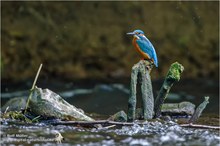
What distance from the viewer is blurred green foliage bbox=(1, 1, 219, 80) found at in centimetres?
1073

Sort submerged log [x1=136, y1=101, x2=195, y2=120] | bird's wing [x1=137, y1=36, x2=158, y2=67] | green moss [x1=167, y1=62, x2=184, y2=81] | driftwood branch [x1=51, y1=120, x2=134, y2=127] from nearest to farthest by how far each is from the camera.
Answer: driftwood branch [x1=51, y1=120, x2=134, y2=127] → green moss [x1=167, y1=62, x2=184, y2=81] → bird's wing [x1=137, y1=36, x2=158, y2=67] → submerged log [x1=136, y1=101, x2=195, y2=120]

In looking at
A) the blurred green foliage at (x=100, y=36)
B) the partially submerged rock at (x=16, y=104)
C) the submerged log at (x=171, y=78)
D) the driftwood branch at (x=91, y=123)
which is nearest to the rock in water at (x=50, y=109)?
the driftwood branch at (x=91, y=123)

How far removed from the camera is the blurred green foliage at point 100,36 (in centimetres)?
1073

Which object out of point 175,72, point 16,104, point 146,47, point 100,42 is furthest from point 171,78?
point 100,42

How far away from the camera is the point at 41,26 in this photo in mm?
10766

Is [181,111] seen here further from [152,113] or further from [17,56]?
[17,56]

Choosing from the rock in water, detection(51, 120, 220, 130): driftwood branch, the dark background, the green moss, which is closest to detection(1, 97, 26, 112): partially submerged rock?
the rock in water

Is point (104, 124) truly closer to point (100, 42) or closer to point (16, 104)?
point (16, 104)

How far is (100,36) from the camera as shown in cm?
1107

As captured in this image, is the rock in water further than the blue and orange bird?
No

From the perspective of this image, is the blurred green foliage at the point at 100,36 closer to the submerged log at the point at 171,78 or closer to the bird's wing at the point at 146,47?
the bird's wing at the point at 146,47

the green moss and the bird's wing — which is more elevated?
the bird's wing

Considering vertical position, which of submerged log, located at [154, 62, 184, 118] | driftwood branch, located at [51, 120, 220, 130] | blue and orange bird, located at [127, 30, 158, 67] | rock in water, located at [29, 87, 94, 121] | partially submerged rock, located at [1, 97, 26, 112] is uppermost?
blue and orange bird, located at [127, 30, 158, 67]

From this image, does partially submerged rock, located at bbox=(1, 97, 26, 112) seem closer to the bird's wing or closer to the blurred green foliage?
the bird's wing
